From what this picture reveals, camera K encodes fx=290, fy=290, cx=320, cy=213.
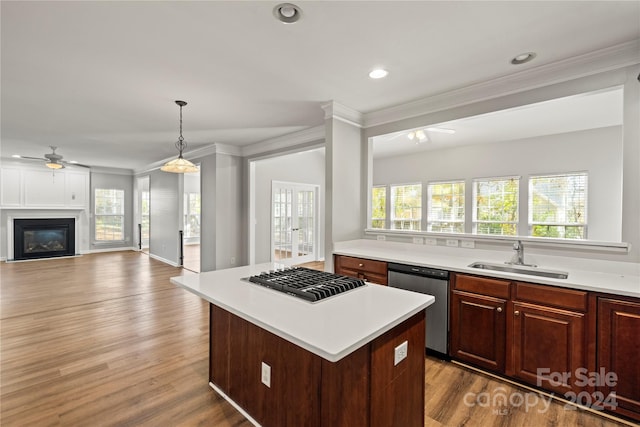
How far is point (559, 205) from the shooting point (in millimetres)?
5207

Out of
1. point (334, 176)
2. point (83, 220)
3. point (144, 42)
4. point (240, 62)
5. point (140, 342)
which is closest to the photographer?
point (144, 42)

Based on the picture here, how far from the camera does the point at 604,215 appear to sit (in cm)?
476

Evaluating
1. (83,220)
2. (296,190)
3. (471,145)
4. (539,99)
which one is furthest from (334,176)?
(83,220)

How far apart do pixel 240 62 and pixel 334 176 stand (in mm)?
1523

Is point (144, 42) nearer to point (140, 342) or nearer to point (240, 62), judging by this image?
point (240, 62)

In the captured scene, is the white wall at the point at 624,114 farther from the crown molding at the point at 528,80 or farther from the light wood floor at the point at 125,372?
the light wood floor at the point at 125,372

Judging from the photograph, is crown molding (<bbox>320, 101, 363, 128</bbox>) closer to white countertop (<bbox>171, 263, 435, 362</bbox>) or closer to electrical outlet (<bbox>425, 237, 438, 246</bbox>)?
electrical outlet (<bbox>425, 237, 438, 246</bbox>)

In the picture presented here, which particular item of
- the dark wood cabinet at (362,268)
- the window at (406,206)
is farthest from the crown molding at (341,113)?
the window at (406,206)

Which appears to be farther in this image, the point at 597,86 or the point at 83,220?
the point at 83,220

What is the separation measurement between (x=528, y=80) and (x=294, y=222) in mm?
5271

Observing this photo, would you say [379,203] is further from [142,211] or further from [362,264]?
[142,211]

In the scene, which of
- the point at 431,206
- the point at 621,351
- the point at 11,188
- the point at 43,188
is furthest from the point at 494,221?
the point at 11,188

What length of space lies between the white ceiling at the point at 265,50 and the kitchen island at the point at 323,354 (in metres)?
1.73

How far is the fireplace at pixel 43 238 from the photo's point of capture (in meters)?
7.19
